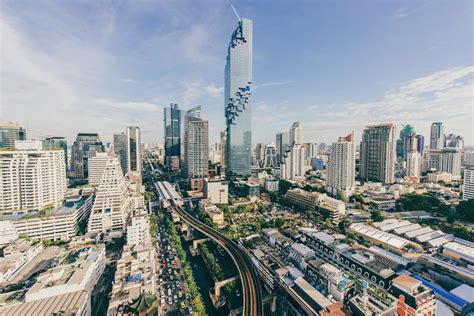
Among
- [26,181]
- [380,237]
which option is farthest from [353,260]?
[26,181]

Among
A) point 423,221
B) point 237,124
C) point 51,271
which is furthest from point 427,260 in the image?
point 237,124

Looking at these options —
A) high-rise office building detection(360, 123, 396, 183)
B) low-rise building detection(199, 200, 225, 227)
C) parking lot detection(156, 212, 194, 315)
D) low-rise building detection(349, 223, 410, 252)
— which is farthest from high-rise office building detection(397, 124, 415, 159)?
parking lot detection(156, 212, 194, 315)

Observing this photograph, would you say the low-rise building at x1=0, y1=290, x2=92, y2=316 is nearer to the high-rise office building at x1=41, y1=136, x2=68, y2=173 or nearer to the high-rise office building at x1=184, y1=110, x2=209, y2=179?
the high-rise office building at x1=184, y1=110, x2=209, y2=179

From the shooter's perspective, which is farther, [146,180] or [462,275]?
[146,180]

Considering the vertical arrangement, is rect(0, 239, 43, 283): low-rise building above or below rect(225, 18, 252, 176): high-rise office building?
below

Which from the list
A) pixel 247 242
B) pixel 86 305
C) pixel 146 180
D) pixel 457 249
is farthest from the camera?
pixel 146 180

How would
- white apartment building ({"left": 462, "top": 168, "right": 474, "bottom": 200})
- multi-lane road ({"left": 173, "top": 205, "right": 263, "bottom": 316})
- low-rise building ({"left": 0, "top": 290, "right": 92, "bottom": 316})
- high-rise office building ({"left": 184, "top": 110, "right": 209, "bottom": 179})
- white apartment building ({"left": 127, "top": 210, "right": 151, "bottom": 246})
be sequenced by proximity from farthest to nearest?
high-rise office building ({"left": 184, "top": 110, "right": 209, "bottom": 179})
white apartment building ({"left": 462, "top": 168, "right": 474, "bottom": 200})
white apartment building ({"left": 127, "top": 210, "right": 151, "bottom": 246})
multi-lane road ({"left": 173, "top": 205, "right": 263, "bottom": 316})
low-rise building ({"left": 0, "top": 290, "right": 92, "bottom": 316})

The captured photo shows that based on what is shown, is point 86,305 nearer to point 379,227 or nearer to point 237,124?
point 379,227
